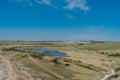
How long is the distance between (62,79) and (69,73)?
8630mm

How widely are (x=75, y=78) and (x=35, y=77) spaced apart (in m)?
10.9

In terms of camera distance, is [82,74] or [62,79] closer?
[62,79]

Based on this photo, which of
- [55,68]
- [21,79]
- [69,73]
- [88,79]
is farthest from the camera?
[55,68]

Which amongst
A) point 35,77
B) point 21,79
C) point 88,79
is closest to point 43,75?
point 35,77

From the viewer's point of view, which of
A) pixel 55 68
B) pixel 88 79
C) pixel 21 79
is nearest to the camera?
pixel 21 79

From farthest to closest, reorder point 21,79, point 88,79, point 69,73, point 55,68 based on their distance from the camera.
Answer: point 55,68 < point 69,73 < point 88,79 < point 21,79

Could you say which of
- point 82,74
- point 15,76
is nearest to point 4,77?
point 15,76

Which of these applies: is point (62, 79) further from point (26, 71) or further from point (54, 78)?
point (26, 71)

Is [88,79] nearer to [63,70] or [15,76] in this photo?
[63,70]

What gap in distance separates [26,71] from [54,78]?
11413mm

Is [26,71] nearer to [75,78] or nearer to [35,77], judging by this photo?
[35,77]

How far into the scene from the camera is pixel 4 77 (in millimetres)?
61719

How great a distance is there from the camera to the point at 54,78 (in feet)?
211

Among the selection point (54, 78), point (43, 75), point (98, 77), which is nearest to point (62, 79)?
point (54, 78)
